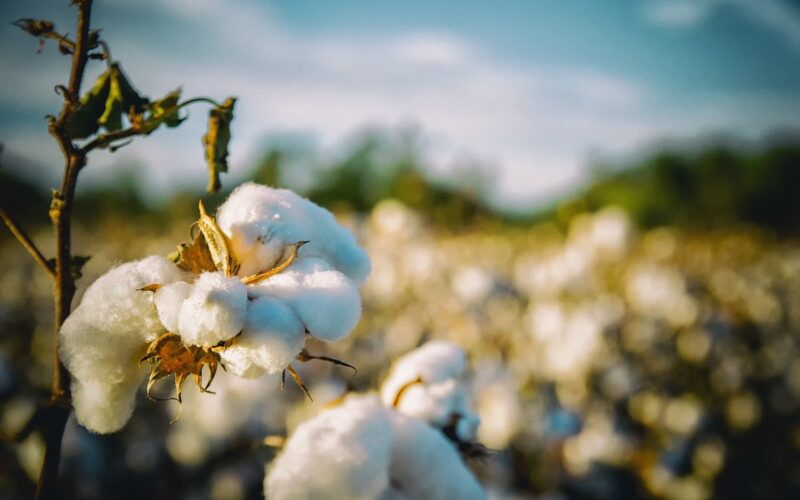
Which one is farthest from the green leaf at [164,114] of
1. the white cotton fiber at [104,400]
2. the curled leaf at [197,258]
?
the white cotton fiber at [104,400]

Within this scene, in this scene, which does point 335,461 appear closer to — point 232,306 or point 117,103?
point 232,306

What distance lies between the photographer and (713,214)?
1959 centimetres

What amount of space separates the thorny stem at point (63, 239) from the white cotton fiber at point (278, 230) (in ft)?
0.47

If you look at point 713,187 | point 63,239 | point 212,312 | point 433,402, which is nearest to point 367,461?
point 433,402

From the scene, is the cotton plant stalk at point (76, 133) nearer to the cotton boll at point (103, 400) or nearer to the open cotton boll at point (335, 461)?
the cotton boll at point (103, 400)

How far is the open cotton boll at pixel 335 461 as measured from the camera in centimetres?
55

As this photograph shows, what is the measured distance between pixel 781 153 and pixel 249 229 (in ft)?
96.4

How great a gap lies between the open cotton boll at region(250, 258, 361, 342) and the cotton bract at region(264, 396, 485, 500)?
175 mm

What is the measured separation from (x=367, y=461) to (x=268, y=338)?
23cm

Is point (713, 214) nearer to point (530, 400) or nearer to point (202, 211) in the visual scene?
point (530, 400)

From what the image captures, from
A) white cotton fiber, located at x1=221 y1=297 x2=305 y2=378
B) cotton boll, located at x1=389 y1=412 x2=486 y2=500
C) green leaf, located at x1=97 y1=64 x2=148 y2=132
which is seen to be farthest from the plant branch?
cotton boll, located at x1=389 y1=412 x2=486 y2=500

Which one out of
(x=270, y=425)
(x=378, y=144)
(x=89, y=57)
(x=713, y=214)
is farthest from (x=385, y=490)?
(x=378, y=144)

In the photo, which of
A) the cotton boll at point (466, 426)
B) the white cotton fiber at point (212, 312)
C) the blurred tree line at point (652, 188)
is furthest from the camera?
the blurred tree line at point (652, 188)

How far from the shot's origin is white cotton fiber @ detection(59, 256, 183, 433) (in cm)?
46
